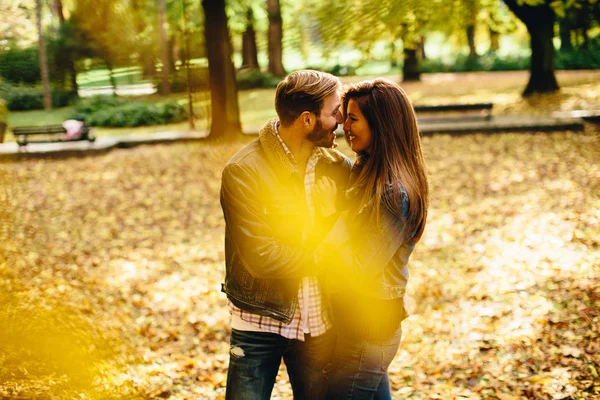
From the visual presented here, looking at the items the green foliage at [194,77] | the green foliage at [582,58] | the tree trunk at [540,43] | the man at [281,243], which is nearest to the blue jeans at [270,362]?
the man at [281,243]

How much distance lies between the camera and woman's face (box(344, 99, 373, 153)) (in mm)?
2391

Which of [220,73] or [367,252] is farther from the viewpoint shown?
[220,73]

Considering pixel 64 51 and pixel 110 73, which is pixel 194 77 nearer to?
pixel 110 73

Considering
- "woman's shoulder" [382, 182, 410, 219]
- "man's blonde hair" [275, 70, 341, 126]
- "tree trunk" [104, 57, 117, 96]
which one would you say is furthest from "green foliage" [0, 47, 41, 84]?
"tree trunk" [104, 57, 117, 96]

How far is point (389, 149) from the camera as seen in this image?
2363mm

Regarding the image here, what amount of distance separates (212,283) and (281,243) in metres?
4.54

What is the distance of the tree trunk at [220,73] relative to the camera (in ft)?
38.4

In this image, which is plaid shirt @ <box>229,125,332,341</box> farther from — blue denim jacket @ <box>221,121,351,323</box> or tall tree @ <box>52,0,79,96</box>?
tall tree @ <box>52,0,79,96</box>

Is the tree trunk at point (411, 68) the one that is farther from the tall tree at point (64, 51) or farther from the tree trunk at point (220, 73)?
the tall tree at point (64, 51)

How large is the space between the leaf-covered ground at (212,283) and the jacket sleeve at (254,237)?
87cm

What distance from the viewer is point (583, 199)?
8.70m

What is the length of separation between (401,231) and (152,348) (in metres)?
3.64

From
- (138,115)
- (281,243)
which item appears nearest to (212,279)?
(281,243)

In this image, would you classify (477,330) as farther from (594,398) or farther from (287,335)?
(287,335)
